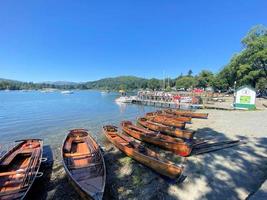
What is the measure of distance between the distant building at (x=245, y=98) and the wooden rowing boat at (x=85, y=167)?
773 inches

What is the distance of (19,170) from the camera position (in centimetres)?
598

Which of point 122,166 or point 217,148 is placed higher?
point 217,148

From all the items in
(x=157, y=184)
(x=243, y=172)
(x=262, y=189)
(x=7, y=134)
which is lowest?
(x=7, y=134)

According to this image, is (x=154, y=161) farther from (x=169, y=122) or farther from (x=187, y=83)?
(x=187, y=83)

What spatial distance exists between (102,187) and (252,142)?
26.7 ft

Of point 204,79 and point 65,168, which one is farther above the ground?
point 204,79

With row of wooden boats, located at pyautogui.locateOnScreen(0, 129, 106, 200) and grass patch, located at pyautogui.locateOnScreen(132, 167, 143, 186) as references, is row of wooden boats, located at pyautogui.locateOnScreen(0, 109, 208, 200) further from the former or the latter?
grass patch, located at pyautogui.locateOnScreen(132, 167, 143, 186)

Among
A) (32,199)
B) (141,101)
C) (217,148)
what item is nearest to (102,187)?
(32,199)

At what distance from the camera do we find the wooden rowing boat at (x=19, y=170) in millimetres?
5021

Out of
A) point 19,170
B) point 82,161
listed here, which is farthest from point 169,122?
point 19,170

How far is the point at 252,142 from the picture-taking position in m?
9.01

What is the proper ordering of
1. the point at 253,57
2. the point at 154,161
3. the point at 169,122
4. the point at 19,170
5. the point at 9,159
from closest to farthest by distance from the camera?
the point at 19,170, the point at 154,161, the point at 9,159, the point at 169,122, the point at 253,57

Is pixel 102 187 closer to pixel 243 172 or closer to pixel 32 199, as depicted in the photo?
pixel 32 199

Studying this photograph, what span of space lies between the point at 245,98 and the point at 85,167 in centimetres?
2185
